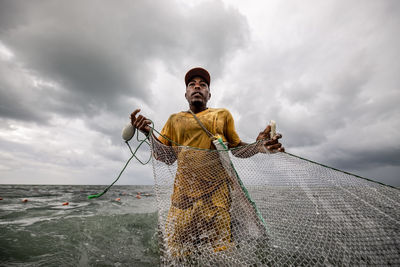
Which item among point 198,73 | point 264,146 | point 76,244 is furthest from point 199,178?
point 76,244

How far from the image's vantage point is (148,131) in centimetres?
214

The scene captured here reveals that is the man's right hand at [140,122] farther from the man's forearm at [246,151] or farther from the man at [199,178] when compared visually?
the man's forearm at [246,151]

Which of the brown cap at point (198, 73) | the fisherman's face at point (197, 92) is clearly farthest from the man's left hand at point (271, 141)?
the brown cap at point (198, 73)

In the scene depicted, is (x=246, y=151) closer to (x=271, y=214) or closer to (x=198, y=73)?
(x=271, y=214)

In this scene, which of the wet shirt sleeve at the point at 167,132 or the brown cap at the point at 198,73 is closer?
the wet shirt sleeve at the point at 167,132

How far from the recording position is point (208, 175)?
1905 millimetres

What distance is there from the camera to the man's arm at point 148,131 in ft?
6.75

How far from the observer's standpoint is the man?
5.40ft

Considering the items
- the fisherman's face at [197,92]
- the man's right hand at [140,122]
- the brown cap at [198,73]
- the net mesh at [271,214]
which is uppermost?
the brown cap at [198,73]

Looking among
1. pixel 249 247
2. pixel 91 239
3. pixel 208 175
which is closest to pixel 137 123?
pixel 208 175

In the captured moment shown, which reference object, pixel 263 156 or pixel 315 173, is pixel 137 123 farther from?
pixel 315 173

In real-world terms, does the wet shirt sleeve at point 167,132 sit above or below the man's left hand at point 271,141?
above

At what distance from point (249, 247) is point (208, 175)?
801mm

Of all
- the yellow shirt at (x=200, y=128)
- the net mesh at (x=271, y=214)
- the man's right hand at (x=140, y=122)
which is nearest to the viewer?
the net mesh at (x=271, y=214)
